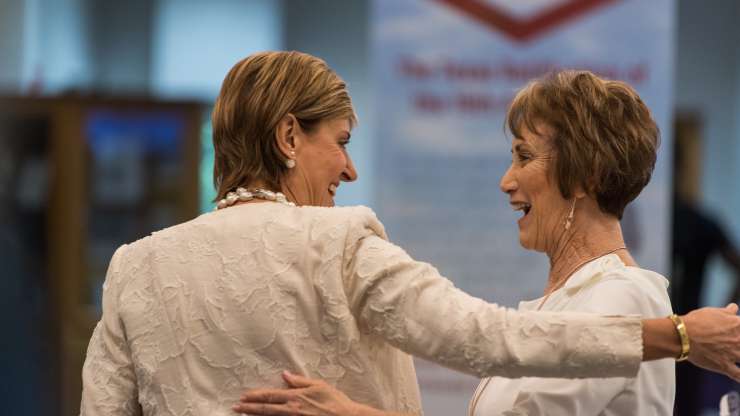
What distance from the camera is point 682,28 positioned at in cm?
957

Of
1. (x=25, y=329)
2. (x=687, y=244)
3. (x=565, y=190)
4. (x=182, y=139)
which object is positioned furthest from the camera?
(x=182, y=139)

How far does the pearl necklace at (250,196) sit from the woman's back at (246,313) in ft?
0.09

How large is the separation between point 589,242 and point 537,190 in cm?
14

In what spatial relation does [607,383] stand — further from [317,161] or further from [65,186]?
[65,186]

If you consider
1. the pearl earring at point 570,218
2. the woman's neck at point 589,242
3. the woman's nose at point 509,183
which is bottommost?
the woman's neck at point 589,242

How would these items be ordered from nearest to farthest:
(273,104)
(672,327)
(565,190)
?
(672,327), (273,104), (565,190)

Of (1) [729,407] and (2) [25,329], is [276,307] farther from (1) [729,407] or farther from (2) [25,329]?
(2) [25,329]

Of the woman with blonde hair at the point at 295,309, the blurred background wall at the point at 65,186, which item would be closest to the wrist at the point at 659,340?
the woman with blonde hair at the point at 295,309

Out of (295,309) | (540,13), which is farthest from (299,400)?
(540,13)

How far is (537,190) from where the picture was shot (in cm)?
219

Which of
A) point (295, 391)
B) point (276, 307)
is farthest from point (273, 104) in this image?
point (295, 391)

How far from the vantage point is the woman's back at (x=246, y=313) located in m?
1.69

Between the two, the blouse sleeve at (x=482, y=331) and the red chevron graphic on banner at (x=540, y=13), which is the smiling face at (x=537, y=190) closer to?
the blouse sleeve at (x=482, y=331)

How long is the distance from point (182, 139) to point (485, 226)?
3.04 meters
